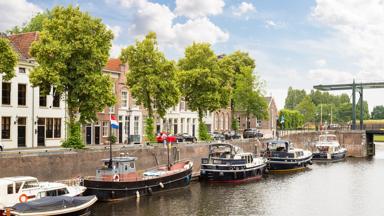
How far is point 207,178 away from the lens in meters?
48.7

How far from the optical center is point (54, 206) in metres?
28.6

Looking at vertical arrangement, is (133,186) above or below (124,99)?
below

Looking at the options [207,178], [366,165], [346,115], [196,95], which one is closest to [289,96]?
[346,115]

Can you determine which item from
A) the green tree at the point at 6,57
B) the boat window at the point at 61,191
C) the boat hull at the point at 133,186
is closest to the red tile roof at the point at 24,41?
the green tree at the point at 6,57

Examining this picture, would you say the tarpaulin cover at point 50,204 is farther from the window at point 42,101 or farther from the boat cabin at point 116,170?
the window at point 42,101

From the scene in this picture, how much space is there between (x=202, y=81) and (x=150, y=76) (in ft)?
35.2

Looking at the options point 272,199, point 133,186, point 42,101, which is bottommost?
point 272,199

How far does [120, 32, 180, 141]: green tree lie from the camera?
2035 inches

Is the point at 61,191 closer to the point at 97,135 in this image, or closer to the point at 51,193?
the point at 51,193

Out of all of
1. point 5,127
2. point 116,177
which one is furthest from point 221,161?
point 5,127

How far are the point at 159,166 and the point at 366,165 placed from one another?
3559cm

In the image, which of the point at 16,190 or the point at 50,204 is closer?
the point at 50,204

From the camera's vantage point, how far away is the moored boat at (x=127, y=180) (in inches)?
1407

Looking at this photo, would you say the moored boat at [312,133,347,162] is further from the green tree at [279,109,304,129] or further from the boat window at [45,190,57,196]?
the boat window at [45,190,57,196]
